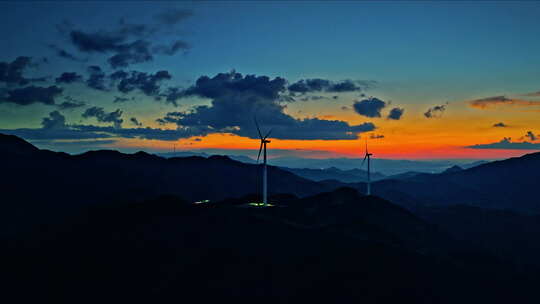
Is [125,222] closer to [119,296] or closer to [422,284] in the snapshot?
[119,296]

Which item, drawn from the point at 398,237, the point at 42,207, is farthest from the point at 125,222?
the point at 42,207

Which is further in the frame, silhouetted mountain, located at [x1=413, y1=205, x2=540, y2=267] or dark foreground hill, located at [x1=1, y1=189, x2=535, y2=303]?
silhouetted mountain, located at [x1=413, y1=205, x2=540, y2=267]

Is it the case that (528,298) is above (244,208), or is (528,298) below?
below

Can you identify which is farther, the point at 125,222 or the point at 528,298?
the point at 125,222

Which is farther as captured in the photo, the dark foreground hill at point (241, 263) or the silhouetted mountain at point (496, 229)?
the silhouetted mountain at point (496, 229)

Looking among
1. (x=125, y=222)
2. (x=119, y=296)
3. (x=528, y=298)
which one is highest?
(x=125, y=222)

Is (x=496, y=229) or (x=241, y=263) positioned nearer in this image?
(x=241, y=263)

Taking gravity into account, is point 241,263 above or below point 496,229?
above

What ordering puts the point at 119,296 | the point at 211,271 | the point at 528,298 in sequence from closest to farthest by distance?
the point at 119,296
the point at 211,271
the point at 528,298
